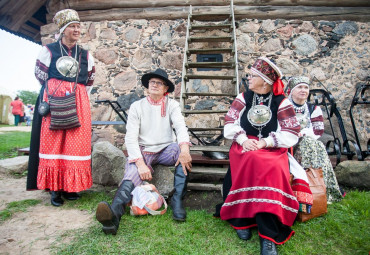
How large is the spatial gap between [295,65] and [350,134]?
69.8 inches

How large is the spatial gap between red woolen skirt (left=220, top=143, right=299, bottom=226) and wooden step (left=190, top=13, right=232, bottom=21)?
3.69m

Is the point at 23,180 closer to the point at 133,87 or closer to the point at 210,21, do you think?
the point at 133,87

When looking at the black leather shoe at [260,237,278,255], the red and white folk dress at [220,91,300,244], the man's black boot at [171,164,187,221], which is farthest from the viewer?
the man's black boot at [171,164,187,221]

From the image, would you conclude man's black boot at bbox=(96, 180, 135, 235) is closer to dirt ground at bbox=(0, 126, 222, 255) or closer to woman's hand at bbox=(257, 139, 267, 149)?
dirt ground at bbox=(0, 126, 222, 255)

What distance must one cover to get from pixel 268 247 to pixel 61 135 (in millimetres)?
2357

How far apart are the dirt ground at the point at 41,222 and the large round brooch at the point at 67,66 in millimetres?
1522

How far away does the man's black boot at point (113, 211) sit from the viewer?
1915 millimetres

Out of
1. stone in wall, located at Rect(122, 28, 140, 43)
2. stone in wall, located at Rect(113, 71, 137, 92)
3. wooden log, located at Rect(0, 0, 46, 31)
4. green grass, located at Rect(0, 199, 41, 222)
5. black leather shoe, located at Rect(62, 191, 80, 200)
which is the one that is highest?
wooden log, located at Rect(0, 0, 46, 31)

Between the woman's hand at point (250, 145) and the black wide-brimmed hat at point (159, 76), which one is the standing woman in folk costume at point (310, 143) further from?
the black wide-brimmed hat at point (159, 76)

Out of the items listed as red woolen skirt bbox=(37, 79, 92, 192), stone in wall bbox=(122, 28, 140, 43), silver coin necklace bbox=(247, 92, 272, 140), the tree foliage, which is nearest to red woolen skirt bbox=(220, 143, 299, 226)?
silver coin necklace bbox=(247, 92, 272, 140)

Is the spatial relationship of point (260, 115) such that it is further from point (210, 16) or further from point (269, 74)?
point (210, 16)

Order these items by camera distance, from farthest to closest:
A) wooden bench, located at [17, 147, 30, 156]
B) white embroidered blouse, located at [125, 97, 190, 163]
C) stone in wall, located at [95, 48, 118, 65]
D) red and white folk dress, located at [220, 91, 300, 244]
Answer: stone in wall, located at [95, 48, 118, 65]
wooden bench, located at [17, 147, 30, 156]
white embroidered blouse, located at [125, 97, 190, 163]
red and white folk dress, located at [220, 91, 300, 244]

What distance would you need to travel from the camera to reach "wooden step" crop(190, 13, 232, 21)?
4793 mm

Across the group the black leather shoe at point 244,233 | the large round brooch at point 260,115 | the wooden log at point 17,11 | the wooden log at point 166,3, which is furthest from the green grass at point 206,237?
the wooden log at point 17,11
